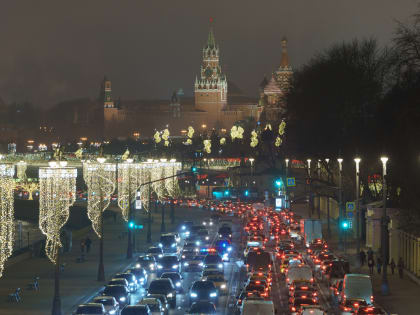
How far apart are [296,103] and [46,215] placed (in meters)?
48.7

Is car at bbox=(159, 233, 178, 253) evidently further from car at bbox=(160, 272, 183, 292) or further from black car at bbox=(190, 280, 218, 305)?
black car at bbox=(190, 280, 218, 305)

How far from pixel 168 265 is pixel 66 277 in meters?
4.66

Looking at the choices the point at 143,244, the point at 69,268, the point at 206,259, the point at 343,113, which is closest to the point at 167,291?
the point at 206,259

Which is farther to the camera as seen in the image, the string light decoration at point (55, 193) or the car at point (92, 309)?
the string light decoration at point (55, 193)

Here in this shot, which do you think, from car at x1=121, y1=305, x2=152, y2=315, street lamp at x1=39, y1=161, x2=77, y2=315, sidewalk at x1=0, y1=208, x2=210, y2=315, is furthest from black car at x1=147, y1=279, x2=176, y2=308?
car at x1=121, y1=305, x2=152, y2=315

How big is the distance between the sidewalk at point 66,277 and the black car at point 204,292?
429 cm

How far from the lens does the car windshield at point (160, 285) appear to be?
121 ft

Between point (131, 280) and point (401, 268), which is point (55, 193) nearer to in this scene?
point (131, 280)

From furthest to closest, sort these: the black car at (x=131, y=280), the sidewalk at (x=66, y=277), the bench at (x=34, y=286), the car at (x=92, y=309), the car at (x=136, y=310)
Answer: the bench at (x=34, y=286) < the black car at (x=131, y=280) < the sidewalk at (x=66, y=277) < the car at (x=92, y=309) < the car at (x=136, y=310)

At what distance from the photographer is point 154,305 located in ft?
104

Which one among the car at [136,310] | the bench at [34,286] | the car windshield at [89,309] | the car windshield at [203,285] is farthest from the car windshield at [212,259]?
the car at [136,310]

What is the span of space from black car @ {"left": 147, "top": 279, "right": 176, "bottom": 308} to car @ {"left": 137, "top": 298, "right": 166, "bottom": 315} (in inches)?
155

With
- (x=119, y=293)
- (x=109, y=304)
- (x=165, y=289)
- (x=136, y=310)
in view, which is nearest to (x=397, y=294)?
(x=165, y=289)

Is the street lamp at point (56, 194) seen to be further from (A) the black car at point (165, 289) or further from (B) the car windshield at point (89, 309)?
(B) the car windshield at point (89, 309)
